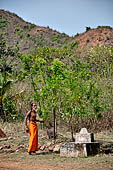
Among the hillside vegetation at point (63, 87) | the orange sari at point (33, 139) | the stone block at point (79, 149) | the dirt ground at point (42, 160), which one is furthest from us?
the hillside vegetation at point (63, 87)

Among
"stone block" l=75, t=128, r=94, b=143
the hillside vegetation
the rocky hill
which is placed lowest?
"stone block" l=75, t=128, r=94, b=143

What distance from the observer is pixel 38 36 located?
45.9m

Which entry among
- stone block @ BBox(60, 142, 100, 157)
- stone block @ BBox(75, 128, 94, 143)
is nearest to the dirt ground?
stone block @ BBox(60, 142, 100, 157)

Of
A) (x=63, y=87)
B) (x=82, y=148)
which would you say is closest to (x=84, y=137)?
(x=82, y=148)

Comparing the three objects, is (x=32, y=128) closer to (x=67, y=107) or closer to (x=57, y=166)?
(x=67, y=107)

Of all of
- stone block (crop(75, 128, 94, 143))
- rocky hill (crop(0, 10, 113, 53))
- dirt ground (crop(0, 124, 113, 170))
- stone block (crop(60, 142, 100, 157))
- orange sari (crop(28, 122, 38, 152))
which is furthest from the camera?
rocky hill (crop(0, 10, 113, 53))

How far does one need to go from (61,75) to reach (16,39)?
119ft

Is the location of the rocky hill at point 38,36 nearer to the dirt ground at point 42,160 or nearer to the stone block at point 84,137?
the dirt ground at point 42,160

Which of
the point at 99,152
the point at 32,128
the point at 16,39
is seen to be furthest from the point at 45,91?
the point at 16,39

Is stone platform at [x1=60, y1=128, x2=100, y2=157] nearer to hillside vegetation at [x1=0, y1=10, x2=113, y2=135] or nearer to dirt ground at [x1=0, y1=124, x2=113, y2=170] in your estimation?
dirt ground at [x1=0, y1=124, x2=113, y2=170]

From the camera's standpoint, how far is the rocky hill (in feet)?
122

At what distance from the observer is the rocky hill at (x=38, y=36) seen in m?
37.3

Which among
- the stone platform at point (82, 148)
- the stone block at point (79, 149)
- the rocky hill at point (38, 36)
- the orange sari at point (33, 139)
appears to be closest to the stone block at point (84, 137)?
the stone platform at point (82, 148)

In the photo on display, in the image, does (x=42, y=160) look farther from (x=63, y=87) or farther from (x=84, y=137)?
(x=63, y=87)
